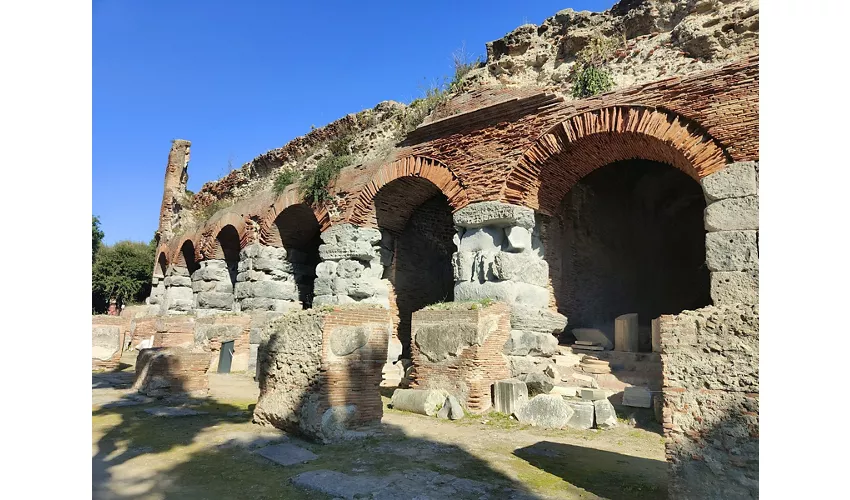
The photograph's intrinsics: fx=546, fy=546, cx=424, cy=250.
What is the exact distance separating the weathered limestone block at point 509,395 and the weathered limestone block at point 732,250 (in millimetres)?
2768

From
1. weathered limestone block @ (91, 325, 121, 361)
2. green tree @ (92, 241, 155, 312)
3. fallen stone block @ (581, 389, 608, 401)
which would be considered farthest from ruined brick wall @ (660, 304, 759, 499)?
green tree @ (92, 241, 155, 312)

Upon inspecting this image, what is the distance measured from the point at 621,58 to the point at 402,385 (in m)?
6.18

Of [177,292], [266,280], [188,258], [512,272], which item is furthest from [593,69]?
[177,292]

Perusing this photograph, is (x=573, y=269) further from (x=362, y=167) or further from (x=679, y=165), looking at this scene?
(x=362, y=167)

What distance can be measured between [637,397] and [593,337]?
2913mm

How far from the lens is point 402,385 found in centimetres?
834

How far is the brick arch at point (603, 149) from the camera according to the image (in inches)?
274

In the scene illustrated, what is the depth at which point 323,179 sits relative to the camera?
11.6m

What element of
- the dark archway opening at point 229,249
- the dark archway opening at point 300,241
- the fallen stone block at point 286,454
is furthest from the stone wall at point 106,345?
the fallen stone block at point 286,454

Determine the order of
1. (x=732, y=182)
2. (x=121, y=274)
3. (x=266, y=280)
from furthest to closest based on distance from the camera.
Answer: (x=121, y=274) → (x=266, y=280) → (x=732, y=182)

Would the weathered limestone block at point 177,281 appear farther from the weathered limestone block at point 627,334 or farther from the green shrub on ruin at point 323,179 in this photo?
the weathered limestone block at point 627,334

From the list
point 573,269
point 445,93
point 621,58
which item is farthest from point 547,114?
point 573,269

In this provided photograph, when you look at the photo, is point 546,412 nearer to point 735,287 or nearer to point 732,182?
point 735,287

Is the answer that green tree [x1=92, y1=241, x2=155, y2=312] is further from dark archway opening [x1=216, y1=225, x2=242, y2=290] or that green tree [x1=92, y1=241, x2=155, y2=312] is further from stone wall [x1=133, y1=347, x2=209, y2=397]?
stone wall [x1=133, y1=347, x2=209, y2=397]
